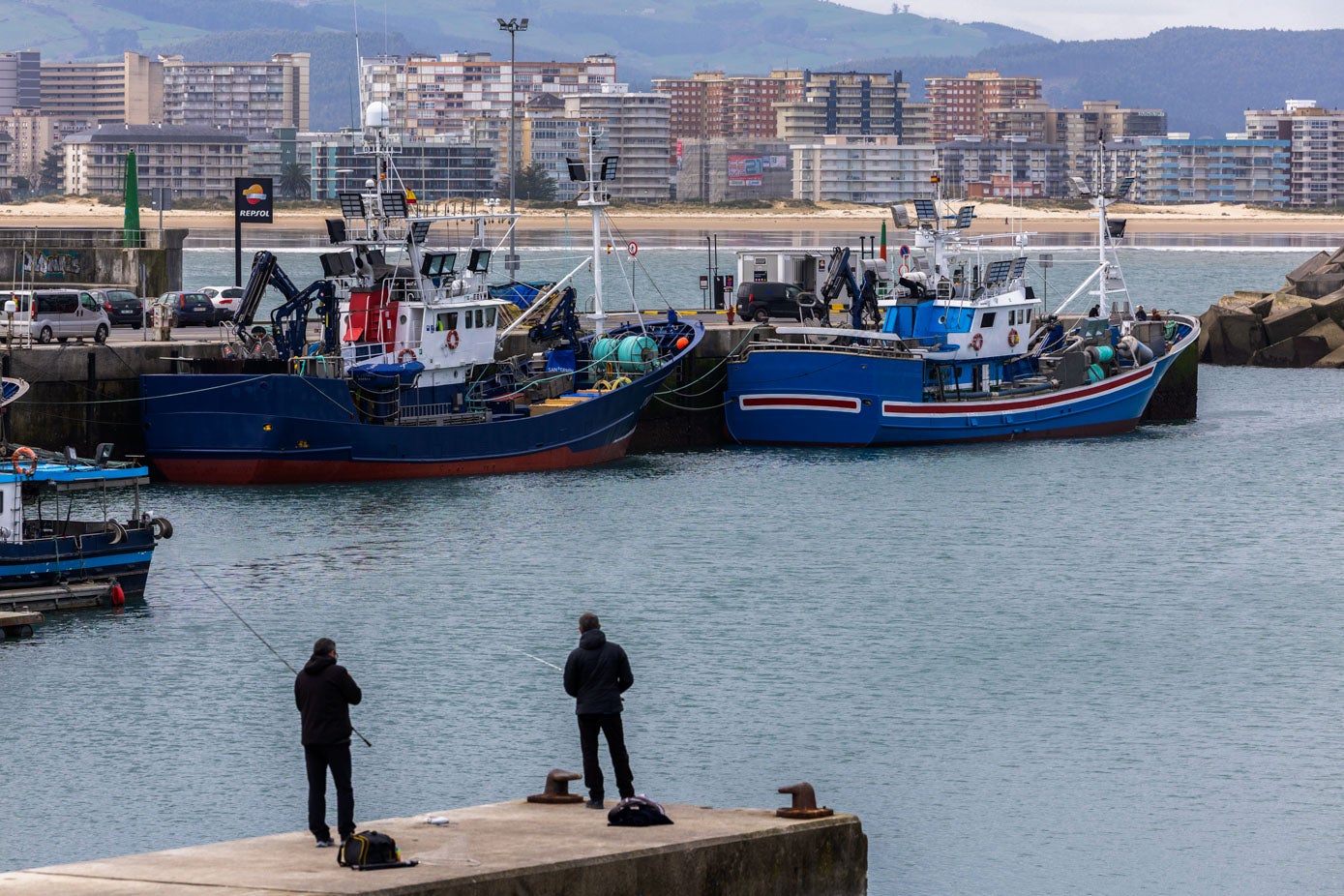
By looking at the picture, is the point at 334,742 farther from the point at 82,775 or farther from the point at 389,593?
the point at 389,593

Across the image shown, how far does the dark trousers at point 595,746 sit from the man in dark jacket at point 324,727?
7.17ft

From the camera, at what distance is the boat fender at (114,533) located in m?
32.0

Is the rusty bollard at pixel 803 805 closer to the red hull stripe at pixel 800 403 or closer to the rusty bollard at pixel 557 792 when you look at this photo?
the rusty bollard at pixel 557 792

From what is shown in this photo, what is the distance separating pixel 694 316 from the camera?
200ft

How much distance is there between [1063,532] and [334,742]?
92.9 feet

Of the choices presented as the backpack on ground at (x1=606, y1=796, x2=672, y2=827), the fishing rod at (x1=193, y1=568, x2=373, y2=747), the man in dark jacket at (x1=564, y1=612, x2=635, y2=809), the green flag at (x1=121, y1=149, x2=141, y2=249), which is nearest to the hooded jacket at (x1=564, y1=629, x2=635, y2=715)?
the man in dark jacket at (x1=564, y1=612, x2=635, y2=809)

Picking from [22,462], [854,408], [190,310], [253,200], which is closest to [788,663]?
[22,462]

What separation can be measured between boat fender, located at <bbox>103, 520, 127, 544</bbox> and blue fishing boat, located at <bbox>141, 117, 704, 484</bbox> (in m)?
11.2

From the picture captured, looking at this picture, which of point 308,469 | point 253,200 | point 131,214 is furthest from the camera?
point 131,214

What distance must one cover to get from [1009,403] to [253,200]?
26.2 meters

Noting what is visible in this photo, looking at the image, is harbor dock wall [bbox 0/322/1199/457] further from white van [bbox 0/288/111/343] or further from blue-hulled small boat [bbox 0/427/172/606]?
blue-hulled small boat [bbox 0/427/172/606]

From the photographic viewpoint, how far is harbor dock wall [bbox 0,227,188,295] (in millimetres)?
64938

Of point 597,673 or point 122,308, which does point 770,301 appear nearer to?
point 122,308

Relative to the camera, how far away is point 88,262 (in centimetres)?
6588
